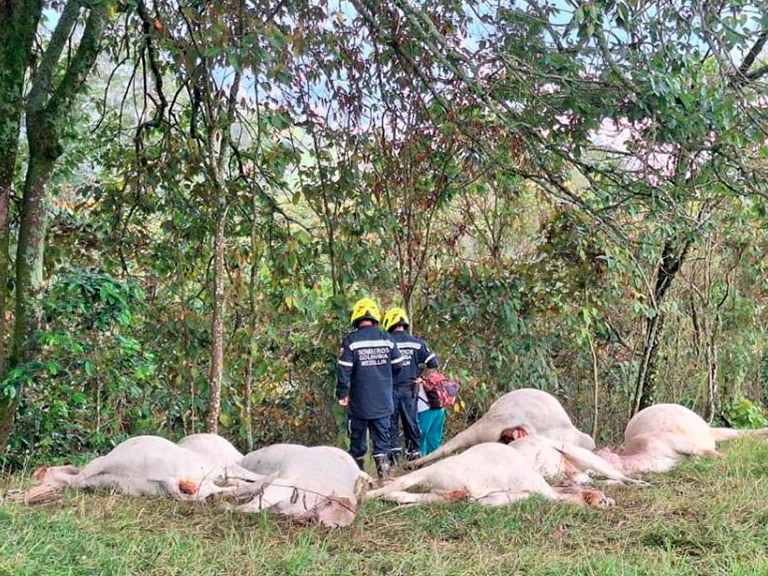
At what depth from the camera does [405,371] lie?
6.96m

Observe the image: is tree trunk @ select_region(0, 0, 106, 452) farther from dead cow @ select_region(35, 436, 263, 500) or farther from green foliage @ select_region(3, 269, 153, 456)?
dead cow @ select_region(35, 436, 263, 500)

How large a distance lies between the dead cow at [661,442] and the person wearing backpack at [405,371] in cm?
176

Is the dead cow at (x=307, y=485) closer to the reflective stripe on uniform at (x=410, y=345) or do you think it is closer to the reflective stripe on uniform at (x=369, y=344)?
the reflective stripe on uniform at (x=369, y=344)

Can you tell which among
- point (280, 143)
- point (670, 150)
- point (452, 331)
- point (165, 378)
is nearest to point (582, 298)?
point (452, 331)

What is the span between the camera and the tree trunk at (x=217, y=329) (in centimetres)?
643

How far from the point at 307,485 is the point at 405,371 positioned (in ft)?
8.54

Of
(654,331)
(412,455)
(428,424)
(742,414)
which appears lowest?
(742,414)

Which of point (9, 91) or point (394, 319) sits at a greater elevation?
point (9, 91)

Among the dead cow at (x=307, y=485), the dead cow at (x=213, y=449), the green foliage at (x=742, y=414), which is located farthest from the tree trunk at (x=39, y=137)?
the green foliage at (x=742, y=414)

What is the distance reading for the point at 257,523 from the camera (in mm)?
4066

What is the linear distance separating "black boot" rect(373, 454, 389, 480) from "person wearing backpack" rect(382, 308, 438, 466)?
45 cm

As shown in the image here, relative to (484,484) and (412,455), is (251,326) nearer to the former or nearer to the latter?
(412,455)

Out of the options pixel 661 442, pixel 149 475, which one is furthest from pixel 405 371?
pixel 149 475

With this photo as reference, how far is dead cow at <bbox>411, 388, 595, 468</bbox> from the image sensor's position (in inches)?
245
